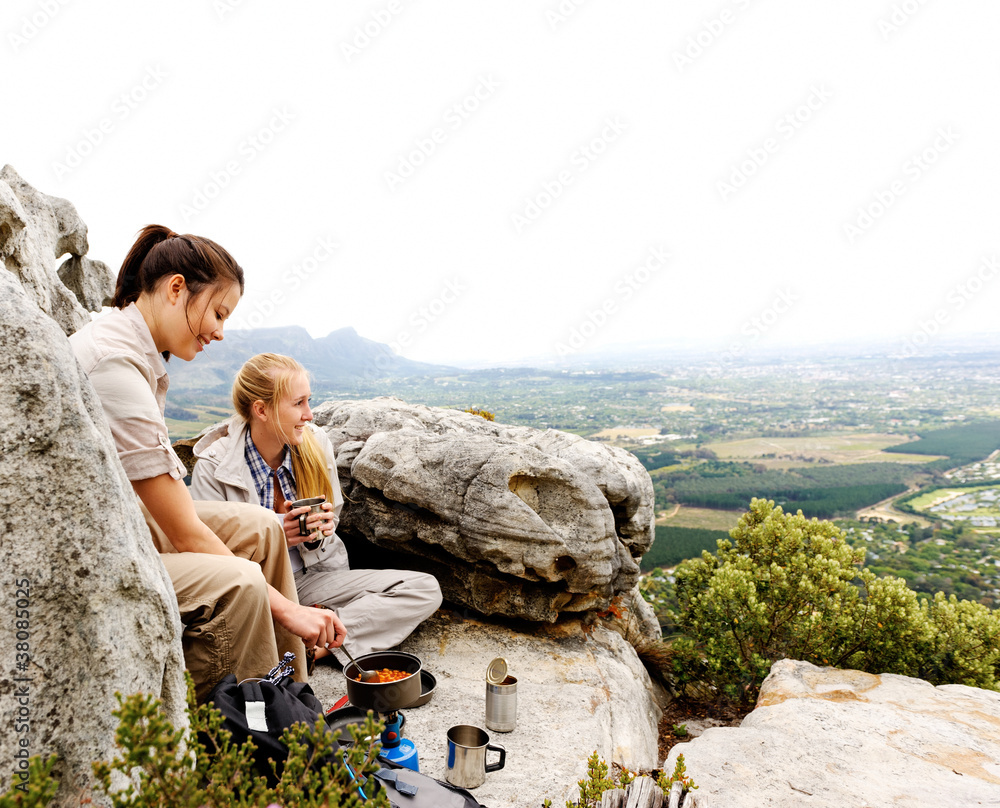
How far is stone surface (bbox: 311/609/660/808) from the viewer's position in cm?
494

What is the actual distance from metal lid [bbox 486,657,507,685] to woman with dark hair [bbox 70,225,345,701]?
1.78 meters

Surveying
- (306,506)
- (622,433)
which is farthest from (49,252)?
(622,433)

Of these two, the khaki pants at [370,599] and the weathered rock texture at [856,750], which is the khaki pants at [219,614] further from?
the weathered rock texture at [856,750]

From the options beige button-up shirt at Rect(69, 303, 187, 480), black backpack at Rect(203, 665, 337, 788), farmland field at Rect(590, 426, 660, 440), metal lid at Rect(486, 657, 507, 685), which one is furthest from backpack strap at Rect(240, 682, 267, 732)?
farmland field at Rect(590, 426, 660, 440)

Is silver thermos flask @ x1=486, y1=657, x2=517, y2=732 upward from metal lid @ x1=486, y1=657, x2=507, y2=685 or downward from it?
downward

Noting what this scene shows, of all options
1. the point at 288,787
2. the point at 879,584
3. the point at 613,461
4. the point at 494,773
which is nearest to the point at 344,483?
the point at 613,461

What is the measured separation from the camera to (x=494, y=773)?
4.89 metres

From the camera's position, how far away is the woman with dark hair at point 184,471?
144 inches

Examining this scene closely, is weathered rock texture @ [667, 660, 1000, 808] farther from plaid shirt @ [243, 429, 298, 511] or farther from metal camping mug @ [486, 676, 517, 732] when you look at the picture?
plaid shirt @ [243, 429, 298, 511]

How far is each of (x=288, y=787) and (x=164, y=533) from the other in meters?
2.47

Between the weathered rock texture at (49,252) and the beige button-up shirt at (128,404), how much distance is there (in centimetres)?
51

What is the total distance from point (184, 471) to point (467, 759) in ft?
10.5

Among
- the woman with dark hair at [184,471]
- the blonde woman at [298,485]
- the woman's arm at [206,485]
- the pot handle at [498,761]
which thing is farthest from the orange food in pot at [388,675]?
the woman's arm at [206,485]

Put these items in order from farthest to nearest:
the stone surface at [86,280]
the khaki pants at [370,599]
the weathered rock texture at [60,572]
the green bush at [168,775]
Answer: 1. the stone surface at [86,280]
2. the khaki pants at [370,599]
3. the weathered rock texture at [60,572]
4. the green bush at [168,775]
